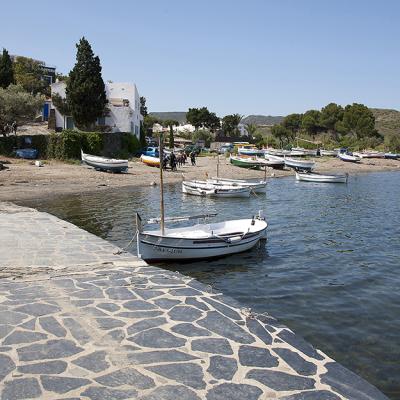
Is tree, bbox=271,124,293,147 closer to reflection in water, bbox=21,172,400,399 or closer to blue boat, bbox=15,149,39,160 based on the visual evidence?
blue boat, bbox=15,149,39,160

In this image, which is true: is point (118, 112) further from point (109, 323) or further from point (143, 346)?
point (143, 346)

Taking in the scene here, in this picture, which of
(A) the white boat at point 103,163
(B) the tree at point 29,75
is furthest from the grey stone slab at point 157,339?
(B) the tree at point 29,75

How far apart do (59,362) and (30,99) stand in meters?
46.2

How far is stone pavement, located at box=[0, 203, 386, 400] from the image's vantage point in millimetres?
5891

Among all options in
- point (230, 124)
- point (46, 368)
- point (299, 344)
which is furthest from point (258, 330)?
point (230, 124)

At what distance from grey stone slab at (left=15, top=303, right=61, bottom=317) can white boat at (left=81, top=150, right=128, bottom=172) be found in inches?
1485

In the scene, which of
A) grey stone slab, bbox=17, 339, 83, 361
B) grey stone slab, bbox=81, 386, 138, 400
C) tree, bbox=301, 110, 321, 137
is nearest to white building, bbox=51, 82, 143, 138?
grey stone slab, bbox=17, 339, 83, 361

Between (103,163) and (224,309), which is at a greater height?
(103,163)

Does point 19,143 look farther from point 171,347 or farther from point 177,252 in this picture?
point 171,347

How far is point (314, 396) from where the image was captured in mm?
5938

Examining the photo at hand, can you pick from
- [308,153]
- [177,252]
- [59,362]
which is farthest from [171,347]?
[308,153]

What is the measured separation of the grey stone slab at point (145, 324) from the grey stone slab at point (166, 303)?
24.5 inches

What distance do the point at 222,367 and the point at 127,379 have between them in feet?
4.43

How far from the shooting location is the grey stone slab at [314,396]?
5845mm
